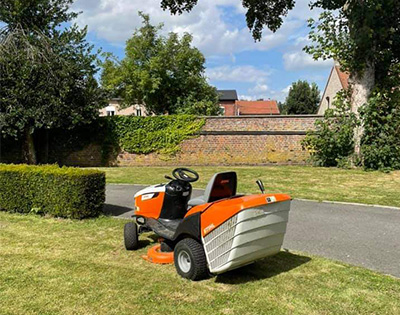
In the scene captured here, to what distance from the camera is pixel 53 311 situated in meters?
3.38

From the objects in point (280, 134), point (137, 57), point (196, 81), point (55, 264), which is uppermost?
point (137, 57)

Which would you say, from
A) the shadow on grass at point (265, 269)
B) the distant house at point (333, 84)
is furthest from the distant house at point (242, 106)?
the shadow on grass at point (265, 269)

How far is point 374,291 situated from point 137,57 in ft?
99.2

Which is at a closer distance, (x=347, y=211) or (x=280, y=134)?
(x=347, y=211)

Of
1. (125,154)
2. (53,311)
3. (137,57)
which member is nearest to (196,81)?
(137,57)

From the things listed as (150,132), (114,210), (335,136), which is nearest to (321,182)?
(335,136)

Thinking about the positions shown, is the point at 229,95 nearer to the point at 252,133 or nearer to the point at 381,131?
the point at 252,133

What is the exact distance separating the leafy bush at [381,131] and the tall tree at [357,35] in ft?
1.44

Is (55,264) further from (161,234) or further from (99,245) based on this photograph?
(161,234)

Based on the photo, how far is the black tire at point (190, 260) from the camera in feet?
13.1

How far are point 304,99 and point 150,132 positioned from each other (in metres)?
34.1

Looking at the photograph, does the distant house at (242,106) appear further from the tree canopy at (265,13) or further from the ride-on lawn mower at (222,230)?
the ride-on lawn mower at (222,230)

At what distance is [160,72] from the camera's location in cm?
2997

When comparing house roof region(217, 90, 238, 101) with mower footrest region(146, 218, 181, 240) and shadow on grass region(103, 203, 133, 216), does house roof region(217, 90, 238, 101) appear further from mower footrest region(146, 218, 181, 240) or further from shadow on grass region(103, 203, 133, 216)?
mower footrest region(146, 218, 181, 240)
